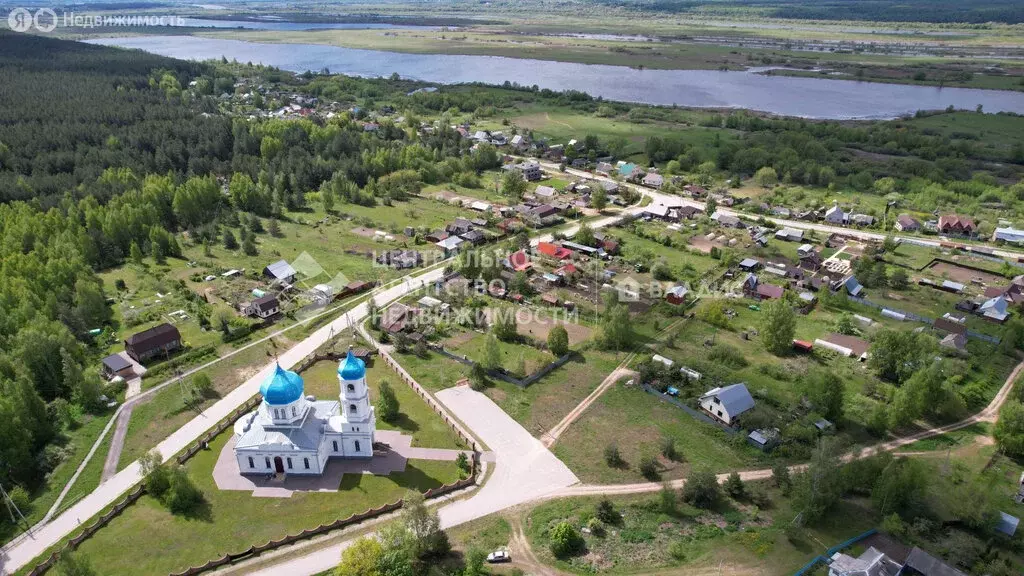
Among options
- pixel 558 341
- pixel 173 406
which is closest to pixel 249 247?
pixel 173 406

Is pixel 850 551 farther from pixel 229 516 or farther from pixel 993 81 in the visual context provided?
pixel 993 81

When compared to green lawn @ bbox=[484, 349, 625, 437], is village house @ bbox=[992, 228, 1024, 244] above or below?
above

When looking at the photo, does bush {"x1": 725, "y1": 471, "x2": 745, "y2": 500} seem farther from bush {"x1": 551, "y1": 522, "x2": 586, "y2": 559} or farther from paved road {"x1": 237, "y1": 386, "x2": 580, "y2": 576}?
bush {"x1": 551, "y1": 522, "x2": 586, "y2": 559}

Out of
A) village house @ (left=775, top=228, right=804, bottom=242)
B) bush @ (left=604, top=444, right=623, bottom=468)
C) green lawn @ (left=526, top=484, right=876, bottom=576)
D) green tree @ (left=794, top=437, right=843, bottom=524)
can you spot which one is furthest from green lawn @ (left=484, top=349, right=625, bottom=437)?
village house @ (left=775, top=228, right=804, bottom=242)

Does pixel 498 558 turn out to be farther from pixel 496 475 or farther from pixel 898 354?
pixel 898 354

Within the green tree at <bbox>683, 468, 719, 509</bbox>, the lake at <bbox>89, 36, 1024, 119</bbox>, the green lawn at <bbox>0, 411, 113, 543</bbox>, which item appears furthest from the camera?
the lake at <bbox>89, 36, 1024, 119</bbox>

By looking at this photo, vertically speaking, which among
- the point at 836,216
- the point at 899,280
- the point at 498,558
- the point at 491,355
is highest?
the point at 836,216
